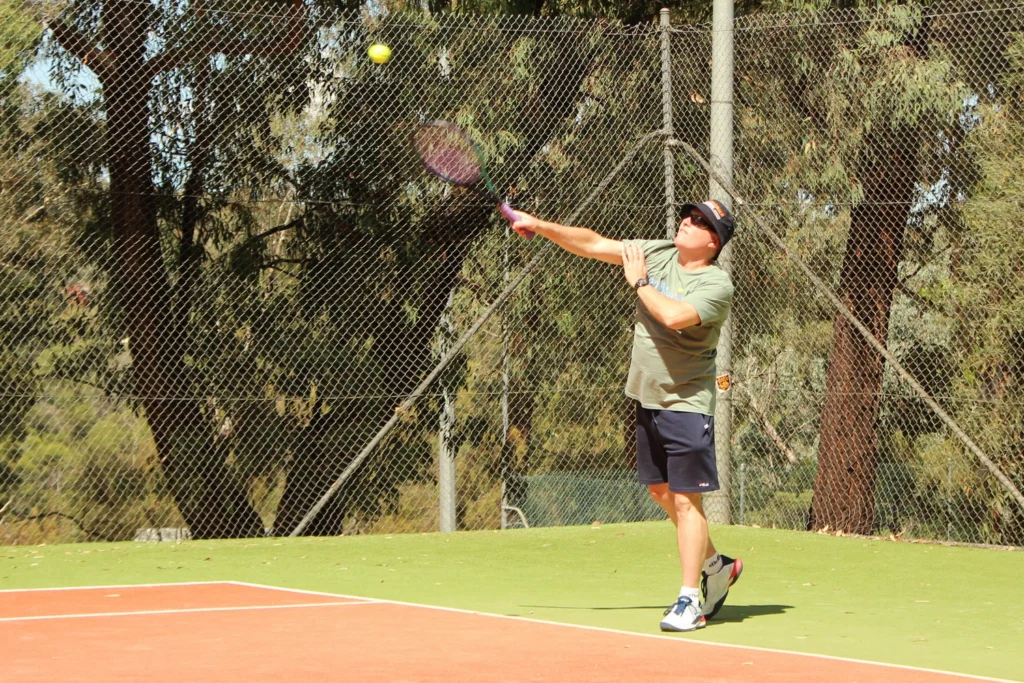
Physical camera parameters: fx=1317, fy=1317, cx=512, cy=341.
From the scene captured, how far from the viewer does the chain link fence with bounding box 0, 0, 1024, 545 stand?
8.59 metres

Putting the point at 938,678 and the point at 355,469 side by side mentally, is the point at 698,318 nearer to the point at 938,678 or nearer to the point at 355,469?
the point at 938,678

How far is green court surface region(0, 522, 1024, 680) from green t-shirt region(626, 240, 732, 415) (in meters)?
0.92

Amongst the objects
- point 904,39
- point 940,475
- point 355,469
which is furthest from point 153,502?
point 904,39

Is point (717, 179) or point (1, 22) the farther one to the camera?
point (717, 179)

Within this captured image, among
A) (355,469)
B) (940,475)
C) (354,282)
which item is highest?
(354,282)

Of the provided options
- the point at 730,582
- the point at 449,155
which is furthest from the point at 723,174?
Answer: the point at 730,582

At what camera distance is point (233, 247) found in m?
9.01

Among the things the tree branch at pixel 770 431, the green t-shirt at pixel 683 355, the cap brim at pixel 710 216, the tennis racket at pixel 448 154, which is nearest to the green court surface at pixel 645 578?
the green t-shirt at pixel 683 355

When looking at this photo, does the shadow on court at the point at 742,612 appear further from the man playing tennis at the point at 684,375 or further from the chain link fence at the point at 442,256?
the chain link fence at the point at 442,256

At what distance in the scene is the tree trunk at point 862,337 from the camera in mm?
9234

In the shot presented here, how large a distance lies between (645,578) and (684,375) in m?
2.00

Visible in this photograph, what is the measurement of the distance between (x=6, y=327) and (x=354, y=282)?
2249 mm

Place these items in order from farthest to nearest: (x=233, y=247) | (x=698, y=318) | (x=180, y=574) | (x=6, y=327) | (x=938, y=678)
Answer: (x=233, y=247) < (x=6, y=327) < (x=180, y=574) < (x=698, y=318) < (x=938, y=678)

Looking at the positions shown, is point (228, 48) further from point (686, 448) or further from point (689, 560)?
point (689, 560)
